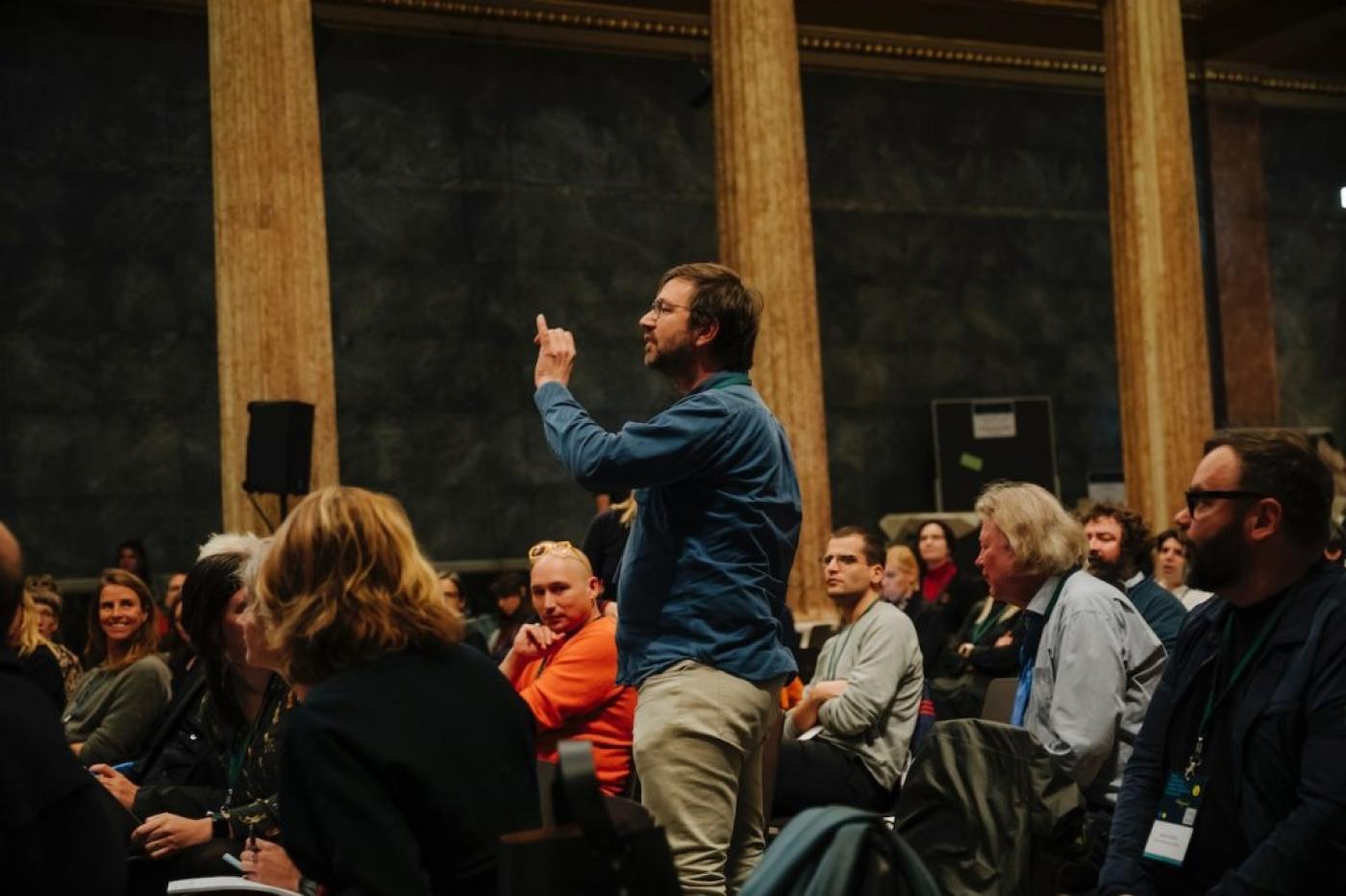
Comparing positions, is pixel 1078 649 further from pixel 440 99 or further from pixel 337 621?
pixel 440 99

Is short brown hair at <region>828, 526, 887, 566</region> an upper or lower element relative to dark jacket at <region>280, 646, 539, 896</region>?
upper

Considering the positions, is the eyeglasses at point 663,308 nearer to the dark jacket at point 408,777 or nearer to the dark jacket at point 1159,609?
the dark jacket at point 408,777

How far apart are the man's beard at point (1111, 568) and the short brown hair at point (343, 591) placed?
4.23 metres

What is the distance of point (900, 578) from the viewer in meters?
10.0

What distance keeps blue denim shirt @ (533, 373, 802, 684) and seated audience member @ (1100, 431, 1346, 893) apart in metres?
0.91

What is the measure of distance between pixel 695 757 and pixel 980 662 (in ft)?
11.0

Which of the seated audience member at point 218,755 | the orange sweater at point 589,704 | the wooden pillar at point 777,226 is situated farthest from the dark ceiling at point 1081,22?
the seated audience member at point 218,755

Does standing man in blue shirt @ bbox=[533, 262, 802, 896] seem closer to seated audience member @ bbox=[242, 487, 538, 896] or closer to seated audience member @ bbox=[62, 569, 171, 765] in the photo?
seated audience member @ bbox=[242, 487, 538, 896]

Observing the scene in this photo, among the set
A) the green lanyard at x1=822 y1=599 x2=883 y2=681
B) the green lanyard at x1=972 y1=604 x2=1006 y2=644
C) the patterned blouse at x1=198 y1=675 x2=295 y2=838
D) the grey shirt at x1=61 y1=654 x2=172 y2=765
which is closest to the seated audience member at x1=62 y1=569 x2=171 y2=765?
the grey shirt at x1=61 y1=654 x2=172 y2=765

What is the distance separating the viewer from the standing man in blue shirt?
3.64 meters

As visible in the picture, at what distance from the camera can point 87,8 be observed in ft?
46.5

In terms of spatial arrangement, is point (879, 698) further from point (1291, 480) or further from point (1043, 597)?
point (1291, 480)

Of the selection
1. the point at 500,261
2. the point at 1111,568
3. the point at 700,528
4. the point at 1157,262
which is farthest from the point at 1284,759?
the point at 500,261

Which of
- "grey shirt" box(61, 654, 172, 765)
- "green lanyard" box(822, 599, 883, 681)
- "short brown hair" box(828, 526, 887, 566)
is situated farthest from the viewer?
"short brown hair" box(828, 526, 887, 566)
